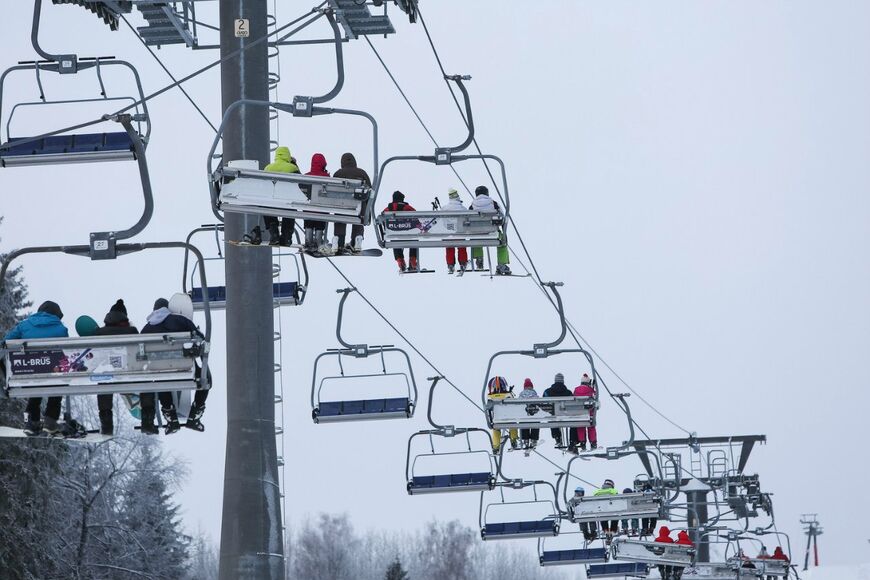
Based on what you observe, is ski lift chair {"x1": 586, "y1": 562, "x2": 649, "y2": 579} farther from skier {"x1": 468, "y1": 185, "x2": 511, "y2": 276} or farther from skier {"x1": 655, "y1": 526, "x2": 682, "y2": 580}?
skier {"x1": 468, "y1": 185, "x2": 511, "y2": 276}

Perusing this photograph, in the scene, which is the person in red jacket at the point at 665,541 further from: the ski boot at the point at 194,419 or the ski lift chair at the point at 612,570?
the ski boot at the point at 194,419

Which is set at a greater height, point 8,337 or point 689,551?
point 8,337

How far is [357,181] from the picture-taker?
1262 cm

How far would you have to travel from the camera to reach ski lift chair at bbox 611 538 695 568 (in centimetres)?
2494

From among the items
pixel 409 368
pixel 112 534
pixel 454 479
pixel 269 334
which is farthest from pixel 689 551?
pixel 112 534

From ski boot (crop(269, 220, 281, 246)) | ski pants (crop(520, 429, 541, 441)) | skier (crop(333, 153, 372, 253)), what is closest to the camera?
ski boot (crop(269, 220, 281, 246))

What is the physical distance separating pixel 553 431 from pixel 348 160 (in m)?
9.81

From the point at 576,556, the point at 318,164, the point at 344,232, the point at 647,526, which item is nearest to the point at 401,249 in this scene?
the point at 344,232

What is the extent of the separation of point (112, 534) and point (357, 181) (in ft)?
105

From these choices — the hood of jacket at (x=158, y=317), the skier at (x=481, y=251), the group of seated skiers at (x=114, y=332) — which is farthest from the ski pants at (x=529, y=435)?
the hood of jacket at (x=158, y=317)

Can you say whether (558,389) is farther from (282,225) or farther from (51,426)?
(51,426)

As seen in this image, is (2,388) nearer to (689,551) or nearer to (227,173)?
(227,173)

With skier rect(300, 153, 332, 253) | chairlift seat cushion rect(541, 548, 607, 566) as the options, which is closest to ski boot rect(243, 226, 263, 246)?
skier rect(300, 153, 332, 253)

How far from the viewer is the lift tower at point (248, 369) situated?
559 inches
